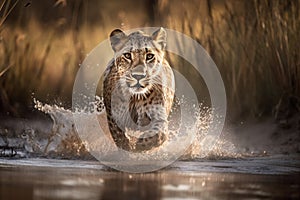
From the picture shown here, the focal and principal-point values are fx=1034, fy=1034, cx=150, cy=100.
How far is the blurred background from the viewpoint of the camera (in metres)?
15.1

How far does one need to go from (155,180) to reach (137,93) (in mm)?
3008

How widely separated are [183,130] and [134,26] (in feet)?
9.41

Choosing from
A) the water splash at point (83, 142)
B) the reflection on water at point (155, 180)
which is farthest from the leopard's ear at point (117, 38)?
the reflection on water at point (155, 180)

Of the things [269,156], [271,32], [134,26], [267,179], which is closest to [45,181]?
[267,179]

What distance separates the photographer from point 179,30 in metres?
15.5

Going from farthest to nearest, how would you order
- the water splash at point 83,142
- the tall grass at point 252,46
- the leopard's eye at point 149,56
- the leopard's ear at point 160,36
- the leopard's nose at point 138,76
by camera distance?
1. the tall grass at point 252,46
2. the water splash at point 83,142
3. the leopard's ear at point 160,36
4. the leopard's eye at point 149,56
5. the leopard's nose at point 138,76

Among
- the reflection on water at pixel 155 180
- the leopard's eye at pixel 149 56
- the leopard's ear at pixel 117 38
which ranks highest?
the leopard's ear at pixel 117 38

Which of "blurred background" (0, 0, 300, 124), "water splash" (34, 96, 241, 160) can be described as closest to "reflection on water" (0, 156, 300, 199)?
"water splash" (34, 96, 241, 160)

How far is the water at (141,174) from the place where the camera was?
8.45m

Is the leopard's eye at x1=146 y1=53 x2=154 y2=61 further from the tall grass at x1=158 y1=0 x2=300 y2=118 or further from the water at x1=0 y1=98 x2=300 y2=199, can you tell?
the tall grass at x1=158 y1=0 x2=300 y2=118

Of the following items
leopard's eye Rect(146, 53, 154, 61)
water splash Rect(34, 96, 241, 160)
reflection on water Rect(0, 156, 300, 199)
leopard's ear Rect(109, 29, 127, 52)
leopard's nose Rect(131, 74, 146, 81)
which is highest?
leopard's ear Rect(109, 29, 127, 52)

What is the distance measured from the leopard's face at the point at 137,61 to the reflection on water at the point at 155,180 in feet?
3.67

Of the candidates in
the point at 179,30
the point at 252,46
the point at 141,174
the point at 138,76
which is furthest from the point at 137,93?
the point at 252,46

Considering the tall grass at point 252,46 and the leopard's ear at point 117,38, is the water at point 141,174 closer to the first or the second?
the tall grass at point 252,46
